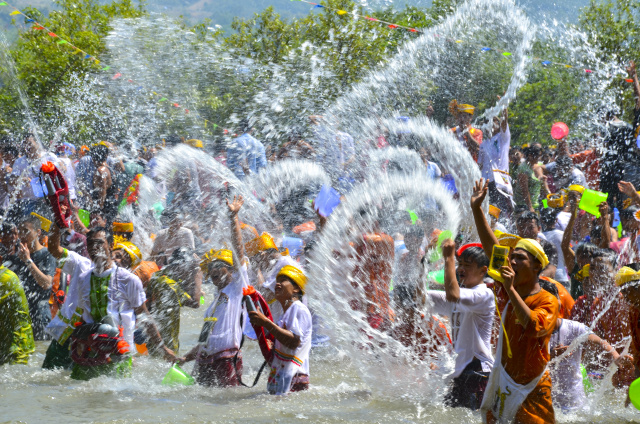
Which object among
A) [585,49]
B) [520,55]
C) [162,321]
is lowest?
[162,321]

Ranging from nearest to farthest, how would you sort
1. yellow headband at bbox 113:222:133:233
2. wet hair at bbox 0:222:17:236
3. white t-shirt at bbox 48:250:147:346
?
1. white t-shirt at bbox 48:250:147:346
2. wet hair at bbox 0:222:17:236
3. yellow headband at bbox 113:222:133:233

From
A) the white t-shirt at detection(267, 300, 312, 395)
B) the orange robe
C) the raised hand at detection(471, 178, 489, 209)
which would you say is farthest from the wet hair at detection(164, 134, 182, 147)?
the orange robe

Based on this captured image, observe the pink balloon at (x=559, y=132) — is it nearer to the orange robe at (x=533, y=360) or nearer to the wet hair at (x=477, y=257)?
the wet hair at (x=477, y=257)

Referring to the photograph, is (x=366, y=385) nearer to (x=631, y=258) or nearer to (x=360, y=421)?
(x=360, y=421)

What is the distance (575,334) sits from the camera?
16.0 ft

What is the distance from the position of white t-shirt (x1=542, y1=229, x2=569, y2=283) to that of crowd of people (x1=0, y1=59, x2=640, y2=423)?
0.02 meters

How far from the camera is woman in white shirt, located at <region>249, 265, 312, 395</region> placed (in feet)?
16.3

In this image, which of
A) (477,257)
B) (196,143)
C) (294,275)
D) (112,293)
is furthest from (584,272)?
(196,143)

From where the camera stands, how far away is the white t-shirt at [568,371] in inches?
191

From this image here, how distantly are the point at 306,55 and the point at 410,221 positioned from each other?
7625 mm

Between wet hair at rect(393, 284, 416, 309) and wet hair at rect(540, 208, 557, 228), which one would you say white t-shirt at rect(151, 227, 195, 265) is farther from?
wet hair at rect(540, 208, 557, 228)

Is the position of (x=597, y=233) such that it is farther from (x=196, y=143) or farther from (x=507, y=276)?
(x=196, y=143)

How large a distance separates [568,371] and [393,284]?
1.61 metres

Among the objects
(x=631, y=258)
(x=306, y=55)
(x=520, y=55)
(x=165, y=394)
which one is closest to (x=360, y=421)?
(x=165, y=394)
